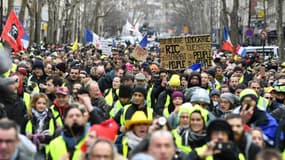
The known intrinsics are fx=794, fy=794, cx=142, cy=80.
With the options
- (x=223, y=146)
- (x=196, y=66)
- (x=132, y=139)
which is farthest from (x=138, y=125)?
(x=196, y=66)

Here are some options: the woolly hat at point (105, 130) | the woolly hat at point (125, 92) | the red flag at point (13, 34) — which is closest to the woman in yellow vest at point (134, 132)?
the woolly hat at point (105, 130)

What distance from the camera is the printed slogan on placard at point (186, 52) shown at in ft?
63.4

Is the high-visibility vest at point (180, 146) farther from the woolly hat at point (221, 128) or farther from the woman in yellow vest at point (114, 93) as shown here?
the woman in yellow vest at point (114, 93)

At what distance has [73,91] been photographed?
41.7ft

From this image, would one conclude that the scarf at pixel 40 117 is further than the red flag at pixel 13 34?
No

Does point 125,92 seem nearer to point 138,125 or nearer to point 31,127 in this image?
point 31,127

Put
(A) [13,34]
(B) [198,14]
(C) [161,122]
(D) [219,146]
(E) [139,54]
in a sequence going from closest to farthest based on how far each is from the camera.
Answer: (D) [219,146] < (C) [161,122] < (A) [13,34] < (E) [139,54] < (B) [198,14]

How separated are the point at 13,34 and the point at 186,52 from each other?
5520mm

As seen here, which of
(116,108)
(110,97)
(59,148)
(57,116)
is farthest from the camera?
(110,97)

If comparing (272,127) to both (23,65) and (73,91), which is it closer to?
(73,91)

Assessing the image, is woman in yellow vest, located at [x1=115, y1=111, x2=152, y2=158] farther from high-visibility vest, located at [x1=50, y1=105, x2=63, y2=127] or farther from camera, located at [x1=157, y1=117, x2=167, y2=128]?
high-visibility vest, located at [x1=50, y1=105, x2=63, y2=127]

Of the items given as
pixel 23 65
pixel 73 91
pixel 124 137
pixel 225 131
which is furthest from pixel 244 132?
pixel 23 65

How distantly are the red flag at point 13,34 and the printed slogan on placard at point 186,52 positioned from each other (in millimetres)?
4715

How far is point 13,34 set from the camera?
22219mm
